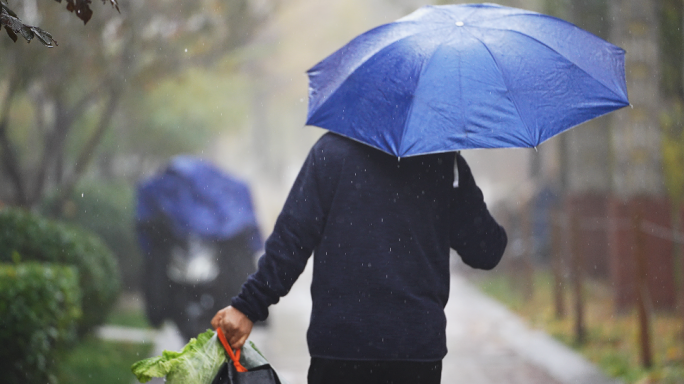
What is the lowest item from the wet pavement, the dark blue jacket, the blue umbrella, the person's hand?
the wet pavement

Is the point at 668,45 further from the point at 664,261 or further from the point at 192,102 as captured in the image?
the point at 192,102

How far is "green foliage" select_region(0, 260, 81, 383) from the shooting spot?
4.88m

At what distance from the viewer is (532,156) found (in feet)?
56.7

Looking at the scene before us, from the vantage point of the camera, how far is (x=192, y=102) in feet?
62.0

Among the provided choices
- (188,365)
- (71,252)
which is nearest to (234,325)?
(188,365)

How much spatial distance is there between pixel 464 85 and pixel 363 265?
0.75 meters

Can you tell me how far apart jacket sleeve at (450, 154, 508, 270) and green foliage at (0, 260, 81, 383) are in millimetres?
3073

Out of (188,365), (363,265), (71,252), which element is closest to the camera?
(188,365)

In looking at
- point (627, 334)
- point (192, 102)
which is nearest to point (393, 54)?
point (627, 334)

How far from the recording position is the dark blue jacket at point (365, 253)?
8.98ft

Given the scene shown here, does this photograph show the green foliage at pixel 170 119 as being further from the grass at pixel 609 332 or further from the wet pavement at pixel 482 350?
the grass at pixel 609 332

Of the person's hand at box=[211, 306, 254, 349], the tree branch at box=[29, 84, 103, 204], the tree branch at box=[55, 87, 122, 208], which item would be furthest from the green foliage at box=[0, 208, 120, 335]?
the person's hand at box=[211, 306, 254, 349]

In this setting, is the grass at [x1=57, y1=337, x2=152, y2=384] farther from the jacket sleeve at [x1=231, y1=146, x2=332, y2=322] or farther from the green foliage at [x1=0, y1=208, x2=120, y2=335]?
the jacket sleeve at [x1=231, y1=146, x2=332, y2=322]

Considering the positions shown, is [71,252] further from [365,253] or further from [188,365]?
[365,253]
